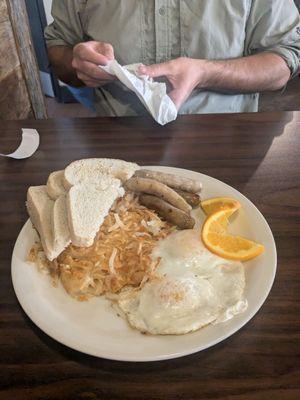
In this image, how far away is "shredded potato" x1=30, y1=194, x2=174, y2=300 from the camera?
3.29 feet

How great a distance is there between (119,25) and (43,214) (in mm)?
1092

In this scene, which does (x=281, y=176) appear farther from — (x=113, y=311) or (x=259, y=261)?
(x=113, y=311)

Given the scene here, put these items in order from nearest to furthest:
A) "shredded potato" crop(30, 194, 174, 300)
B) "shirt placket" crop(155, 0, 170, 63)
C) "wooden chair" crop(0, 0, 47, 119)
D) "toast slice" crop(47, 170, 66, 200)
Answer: "shredded potato" crop(30, 194, 174, 300) < "toast slice" crop(47, 170, 66, 200) < "shirt placket" crop(155, 0, 170, 63) < "wooden chair" crop(0, 0, 47, 119)

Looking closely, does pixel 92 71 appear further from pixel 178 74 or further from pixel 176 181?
pixel 176 181

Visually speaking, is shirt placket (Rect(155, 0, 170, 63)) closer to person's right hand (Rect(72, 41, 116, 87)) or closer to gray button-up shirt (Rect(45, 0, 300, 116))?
gray button-up shirt (Rect(45, 0, 300, 116))

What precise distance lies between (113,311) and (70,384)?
20cm

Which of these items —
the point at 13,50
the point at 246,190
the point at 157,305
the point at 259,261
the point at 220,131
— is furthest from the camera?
the point at 13,50

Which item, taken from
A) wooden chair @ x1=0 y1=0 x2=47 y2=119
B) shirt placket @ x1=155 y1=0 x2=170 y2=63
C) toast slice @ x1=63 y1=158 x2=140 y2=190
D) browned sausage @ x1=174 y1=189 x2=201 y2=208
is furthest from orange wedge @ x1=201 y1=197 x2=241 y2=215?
wooden chair @ x1=0 y1=0 x2=47 y2=119

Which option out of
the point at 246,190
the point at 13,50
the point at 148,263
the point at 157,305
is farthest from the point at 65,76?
the point at 157,305

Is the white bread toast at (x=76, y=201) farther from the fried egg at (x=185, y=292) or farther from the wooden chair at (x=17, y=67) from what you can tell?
the wooden chair at (x=17, y=67)

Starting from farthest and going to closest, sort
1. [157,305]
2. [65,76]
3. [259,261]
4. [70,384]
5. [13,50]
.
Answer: [13,50], [65,76], [259,261], [157,305], [70,384]

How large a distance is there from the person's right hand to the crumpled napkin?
1.5 inches

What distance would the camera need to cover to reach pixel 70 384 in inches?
31.5

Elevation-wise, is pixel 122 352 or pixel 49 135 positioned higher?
pixel 122 352
